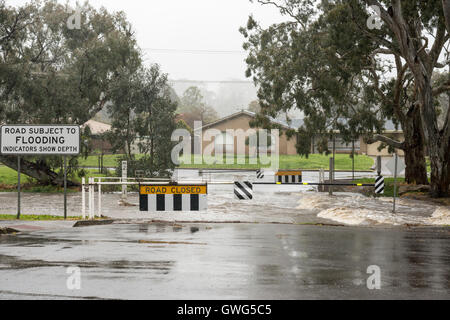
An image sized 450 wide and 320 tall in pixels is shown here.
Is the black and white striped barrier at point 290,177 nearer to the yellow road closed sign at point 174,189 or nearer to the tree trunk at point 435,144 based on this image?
the tree trunk at point 435,144

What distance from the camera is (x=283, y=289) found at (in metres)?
7.32

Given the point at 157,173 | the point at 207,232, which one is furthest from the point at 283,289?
the point at 157,173

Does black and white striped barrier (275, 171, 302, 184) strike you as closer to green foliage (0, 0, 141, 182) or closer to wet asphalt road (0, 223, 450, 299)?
wet asphalt road (0, 223, 450, 299)

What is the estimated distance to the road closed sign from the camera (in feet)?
54.3

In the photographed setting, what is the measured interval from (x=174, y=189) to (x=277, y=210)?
15.3ft

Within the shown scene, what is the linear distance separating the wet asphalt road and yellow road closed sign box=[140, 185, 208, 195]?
3.55 metres

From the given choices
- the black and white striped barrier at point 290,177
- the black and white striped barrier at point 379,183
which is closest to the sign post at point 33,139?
the black and white striped barrier at point 290,177

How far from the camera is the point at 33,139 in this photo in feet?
54.3

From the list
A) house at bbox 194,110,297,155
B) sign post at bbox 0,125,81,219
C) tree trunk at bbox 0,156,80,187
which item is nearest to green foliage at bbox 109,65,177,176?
tree trunk at bbox 0,156,80,187

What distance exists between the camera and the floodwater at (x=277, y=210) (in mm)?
17594

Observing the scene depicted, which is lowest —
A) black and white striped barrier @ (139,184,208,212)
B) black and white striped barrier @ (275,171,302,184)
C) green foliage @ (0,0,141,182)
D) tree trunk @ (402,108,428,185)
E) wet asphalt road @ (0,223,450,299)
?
wet asphalt road @ (0,223,450,299)

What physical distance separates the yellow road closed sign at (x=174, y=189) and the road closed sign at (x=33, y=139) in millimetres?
2584
